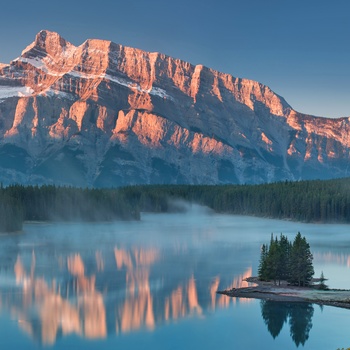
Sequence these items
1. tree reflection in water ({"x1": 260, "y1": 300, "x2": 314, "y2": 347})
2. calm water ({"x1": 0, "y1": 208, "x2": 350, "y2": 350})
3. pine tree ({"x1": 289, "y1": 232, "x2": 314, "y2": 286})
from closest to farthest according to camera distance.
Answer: calm water ({"x1": 0, "y1": 208, "x2": 350, "y2": 350}) → tree reflection in water ({"x1": 260, "y1": 300, "x2": 314, "y2": 347}) → pine tree ({"x1": 289, "y1": 232, "x2": 314, "y2": 286})

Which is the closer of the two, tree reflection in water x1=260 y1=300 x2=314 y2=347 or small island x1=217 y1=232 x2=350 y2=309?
tree reflection in water x1=260 y1=300 x2=314 y2=347

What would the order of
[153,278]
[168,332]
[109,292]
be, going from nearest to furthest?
[168,332], [109,292], [153,278]

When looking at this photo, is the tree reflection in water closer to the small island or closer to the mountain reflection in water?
the small island

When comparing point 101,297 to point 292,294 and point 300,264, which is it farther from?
point 300,264

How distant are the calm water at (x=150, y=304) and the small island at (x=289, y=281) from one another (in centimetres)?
259

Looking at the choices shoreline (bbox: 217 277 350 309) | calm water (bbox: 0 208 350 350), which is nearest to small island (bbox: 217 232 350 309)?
shoreline (bbox: 217 277 350 309)

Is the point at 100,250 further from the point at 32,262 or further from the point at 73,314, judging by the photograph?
the point at 73,314

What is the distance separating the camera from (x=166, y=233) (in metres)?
200

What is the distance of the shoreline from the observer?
291 ft

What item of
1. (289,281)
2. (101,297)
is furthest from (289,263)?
(101,297)

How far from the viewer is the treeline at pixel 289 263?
327 ft

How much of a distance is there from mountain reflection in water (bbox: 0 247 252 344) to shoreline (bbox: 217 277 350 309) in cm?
277

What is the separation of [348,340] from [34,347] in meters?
30.5

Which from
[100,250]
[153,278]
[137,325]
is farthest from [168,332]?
[100,250]
